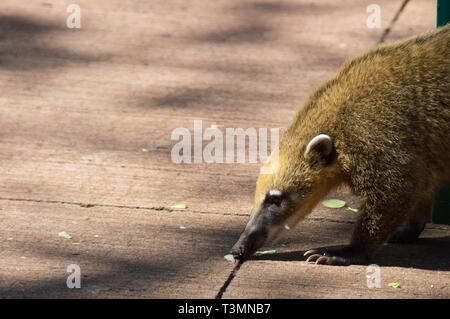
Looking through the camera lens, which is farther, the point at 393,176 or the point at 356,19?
the point at 356,19

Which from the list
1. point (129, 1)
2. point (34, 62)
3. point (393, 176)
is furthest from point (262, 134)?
point (129, 1)

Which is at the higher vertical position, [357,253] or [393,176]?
[393,176]

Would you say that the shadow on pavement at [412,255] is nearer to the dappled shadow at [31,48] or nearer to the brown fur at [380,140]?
the brown fur at [380,140]

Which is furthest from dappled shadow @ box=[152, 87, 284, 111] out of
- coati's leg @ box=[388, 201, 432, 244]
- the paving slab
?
coati's leg @ box=[388, 201, 432, 244]

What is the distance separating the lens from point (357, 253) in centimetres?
472

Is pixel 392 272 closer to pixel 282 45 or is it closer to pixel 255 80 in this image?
pixel 255 80

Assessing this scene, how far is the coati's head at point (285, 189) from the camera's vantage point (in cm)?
472

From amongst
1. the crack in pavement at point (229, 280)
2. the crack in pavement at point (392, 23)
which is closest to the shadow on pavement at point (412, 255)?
the crack in pavement at point (229, 280)

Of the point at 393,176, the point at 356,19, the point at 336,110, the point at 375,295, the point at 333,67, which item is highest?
the point at 356,19

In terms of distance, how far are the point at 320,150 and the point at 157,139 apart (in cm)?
209

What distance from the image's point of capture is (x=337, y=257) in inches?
185

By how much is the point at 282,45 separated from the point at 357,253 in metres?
4.04

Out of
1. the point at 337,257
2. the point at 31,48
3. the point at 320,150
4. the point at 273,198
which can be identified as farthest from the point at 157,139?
the point at 31,48

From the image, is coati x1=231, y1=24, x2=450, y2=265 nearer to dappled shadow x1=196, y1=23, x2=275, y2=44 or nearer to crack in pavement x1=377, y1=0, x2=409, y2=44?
crack in pavement x1=377, y1=0, x2=409, y2=44
